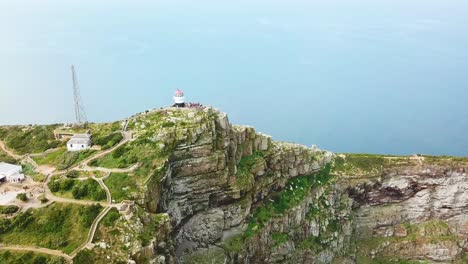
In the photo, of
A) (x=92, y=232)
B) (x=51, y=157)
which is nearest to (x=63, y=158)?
(x=51, y=157)

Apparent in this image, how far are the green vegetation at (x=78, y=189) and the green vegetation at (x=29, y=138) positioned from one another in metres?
11.0

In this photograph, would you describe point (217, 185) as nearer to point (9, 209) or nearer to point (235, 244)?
point (235, 244)

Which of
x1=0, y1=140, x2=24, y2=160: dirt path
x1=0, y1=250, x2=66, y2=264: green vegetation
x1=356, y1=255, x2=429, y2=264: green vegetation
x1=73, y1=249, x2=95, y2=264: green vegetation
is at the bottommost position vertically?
x1=356, y1=255, x2=429, y2=264: green vegetation

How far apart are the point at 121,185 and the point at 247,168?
18.2m

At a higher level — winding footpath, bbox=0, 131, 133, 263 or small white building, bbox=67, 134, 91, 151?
small white building, bbox=67, 134, 91, 151

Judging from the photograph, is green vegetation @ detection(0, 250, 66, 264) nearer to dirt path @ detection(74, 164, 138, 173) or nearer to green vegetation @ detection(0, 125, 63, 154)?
dirt path @ detection(74, 164, 138, 173)

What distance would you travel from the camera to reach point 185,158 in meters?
50.0

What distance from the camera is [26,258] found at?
35250 millimetres

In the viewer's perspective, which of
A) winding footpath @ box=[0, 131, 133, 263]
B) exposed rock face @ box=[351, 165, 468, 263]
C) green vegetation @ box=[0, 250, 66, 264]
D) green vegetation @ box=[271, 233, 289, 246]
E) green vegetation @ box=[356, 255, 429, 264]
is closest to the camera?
green vegetation @ box=[0, 250, 66, 264]

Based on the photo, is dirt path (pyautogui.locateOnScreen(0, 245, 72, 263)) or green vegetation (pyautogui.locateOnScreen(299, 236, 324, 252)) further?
green vegetation (pyautogui.locateOnScreen(299, 236, 324, 252))

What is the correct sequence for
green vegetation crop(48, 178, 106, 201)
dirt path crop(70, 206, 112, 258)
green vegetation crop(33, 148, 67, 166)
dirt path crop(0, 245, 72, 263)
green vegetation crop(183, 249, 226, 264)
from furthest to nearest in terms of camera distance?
1. green vegetation crop(33, 148, 67, 166)
2. green vegetation crop(183, 249, 226, 264)
3. green vegetation crop(48, 178, 106, 201)
4. dirt path crop(70, 206, 112, 258)
5. dirt path crop(0, 245, 72, 263)

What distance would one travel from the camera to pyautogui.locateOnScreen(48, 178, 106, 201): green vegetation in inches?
1671

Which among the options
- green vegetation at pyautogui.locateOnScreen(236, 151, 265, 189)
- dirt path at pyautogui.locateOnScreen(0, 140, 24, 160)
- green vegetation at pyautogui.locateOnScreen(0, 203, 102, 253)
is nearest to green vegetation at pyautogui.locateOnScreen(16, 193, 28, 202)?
green vegetation at pyautogui.locateOnScreen(0, 203, 102, 253)

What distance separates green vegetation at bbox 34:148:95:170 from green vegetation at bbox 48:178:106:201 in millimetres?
4016
